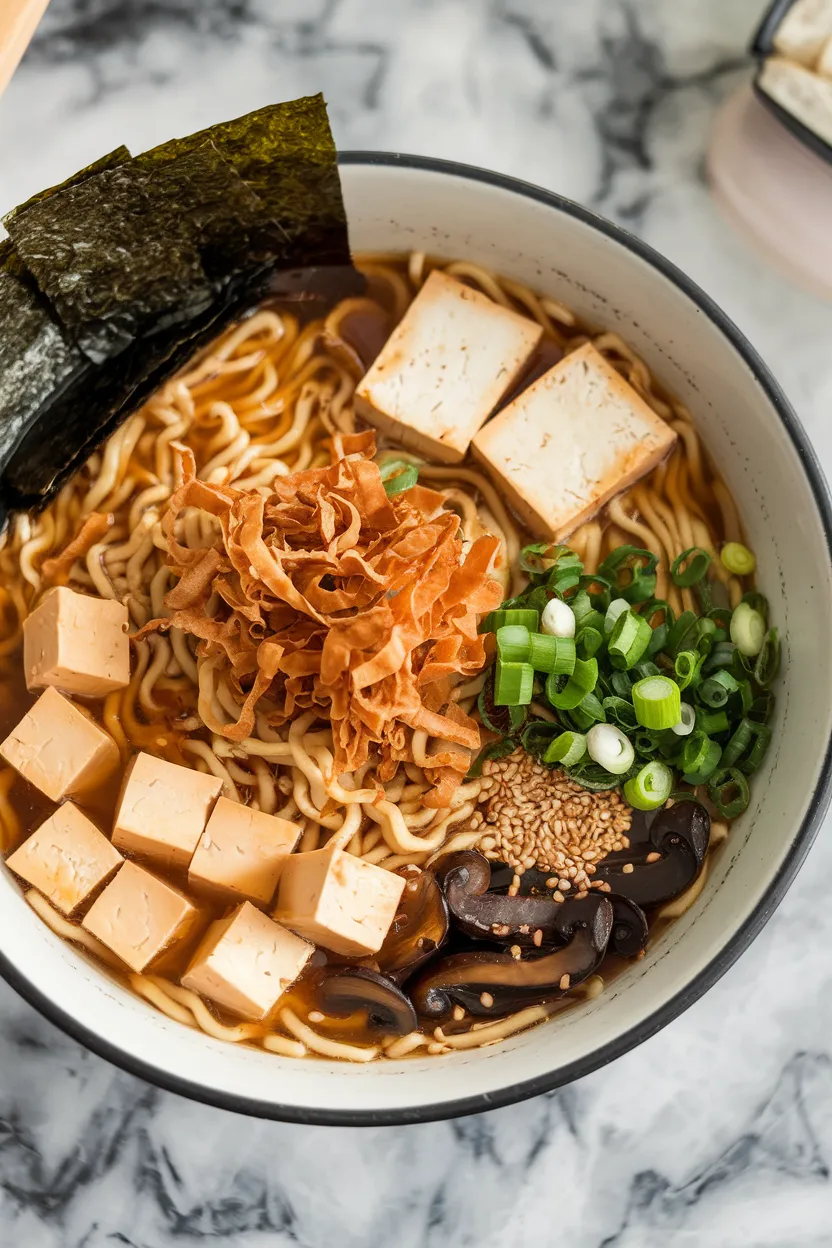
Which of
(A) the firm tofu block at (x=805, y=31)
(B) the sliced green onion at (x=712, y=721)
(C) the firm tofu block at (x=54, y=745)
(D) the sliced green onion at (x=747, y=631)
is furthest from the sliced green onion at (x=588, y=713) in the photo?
(A) the firm tofu block at (x=805, y=31)

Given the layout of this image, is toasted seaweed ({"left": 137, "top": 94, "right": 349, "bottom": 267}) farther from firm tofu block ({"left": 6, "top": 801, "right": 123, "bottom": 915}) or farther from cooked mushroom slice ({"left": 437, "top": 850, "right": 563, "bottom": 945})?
cooked mushroom slice ({"left": 437, "top": 850, "right": 563, "bottom": 945})

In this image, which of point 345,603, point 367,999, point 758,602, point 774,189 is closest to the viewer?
point 345,603

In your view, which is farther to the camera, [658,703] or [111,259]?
[111,259]

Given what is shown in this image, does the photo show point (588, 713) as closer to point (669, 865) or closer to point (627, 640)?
point (627, 640)

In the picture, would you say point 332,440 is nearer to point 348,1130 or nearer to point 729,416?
point 729,416

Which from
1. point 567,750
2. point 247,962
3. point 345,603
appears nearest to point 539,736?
point 567,750

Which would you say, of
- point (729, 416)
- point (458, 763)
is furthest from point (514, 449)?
point (458, 763)
